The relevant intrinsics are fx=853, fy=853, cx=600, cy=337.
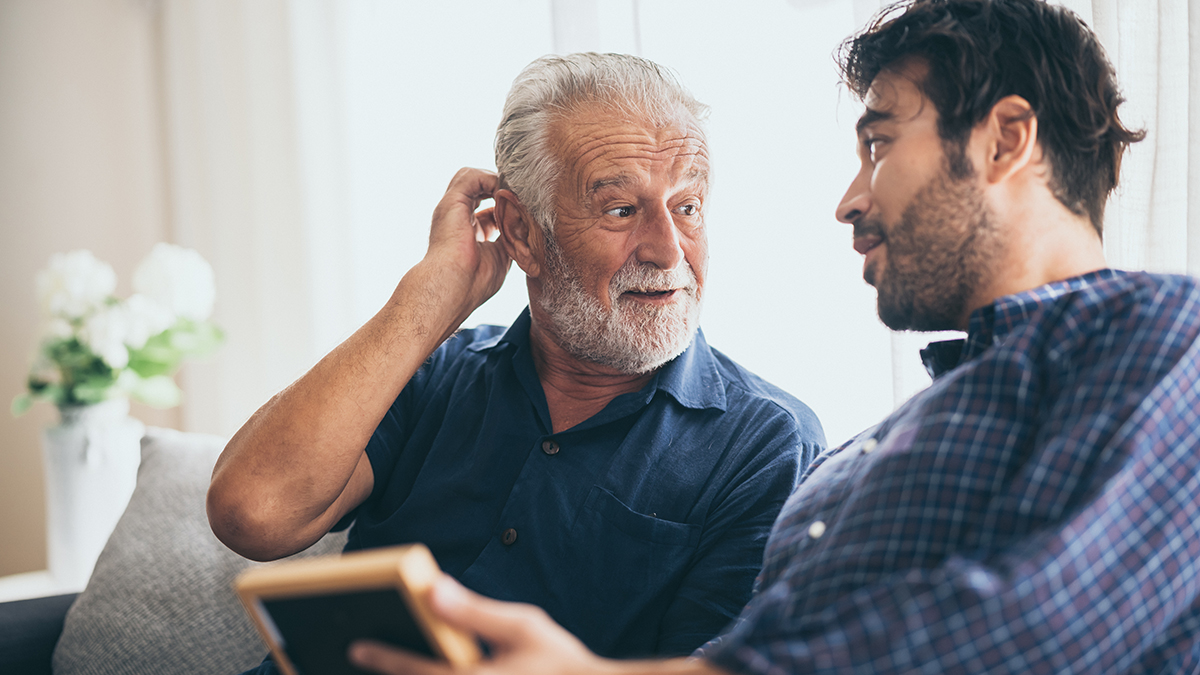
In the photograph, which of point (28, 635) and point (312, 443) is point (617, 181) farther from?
point (28, 635)

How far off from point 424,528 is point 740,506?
0.52m

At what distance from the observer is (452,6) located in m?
2.41

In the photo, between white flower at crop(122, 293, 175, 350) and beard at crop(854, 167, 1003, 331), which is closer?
beard at crop(854, 167, 1003, 331)

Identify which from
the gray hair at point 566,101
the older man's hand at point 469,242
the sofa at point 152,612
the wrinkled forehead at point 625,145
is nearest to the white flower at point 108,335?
the sofa at point 152,612

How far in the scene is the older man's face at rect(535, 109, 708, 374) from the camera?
4.72 ft

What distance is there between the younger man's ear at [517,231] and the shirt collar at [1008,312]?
32.1 inches

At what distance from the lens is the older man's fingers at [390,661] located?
2.18 feet

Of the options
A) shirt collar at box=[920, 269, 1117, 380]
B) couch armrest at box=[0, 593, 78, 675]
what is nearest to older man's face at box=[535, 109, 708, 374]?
shirt collar at box=[920, 269, 1117, 380]

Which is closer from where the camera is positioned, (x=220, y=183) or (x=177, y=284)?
(x=177, y=284)

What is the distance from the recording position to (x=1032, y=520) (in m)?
0.71

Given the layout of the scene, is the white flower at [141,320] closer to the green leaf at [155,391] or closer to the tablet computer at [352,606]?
the green leaf at [155,391]

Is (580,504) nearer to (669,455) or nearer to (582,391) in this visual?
(669,455)

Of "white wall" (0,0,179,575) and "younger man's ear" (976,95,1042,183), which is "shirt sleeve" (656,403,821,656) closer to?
"younger man's ear" (976,95,1042,183)

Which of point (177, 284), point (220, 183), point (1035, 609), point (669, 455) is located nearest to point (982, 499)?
point (1035, 609)
